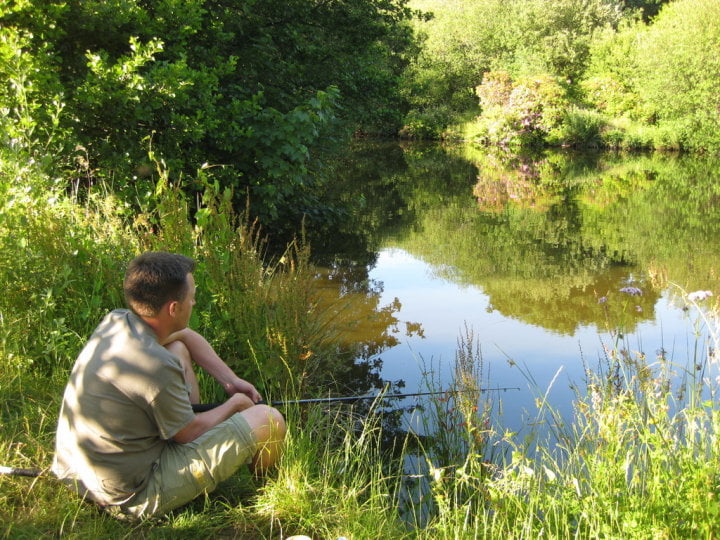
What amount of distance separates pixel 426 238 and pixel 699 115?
65.2ft

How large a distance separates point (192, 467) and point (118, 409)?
42 cm

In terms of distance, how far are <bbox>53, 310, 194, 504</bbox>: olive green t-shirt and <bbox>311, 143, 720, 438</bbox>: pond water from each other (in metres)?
2.08

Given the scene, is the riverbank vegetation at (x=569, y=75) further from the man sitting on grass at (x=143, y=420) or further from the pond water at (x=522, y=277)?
the man sitting on grass at (x=143, y=420)

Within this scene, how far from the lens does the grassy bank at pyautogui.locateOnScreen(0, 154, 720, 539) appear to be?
257 centimetres

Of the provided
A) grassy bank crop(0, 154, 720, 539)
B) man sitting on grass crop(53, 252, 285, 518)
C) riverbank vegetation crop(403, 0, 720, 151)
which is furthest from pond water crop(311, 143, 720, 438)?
riverbank vegetation crop(403, 0, 720, 151)

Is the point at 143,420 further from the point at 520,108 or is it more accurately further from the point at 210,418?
the point at 520,108

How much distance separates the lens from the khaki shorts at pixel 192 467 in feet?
8.72

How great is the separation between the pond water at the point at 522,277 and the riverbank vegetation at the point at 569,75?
8494mm

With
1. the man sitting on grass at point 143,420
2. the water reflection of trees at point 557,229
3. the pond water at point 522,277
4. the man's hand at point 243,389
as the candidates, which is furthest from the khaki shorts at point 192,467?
the water reflection of trees at point 557,229

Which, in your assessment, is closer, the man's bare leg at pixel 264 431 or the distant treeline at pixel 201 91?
the man's bare leg at pixel 264 431

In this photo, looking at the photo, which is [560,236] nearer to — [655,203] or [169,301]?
[655,203]

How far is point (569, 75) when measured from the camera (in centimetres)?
3531

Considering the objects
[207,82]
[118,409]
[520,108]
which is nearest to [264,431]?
[118,409]

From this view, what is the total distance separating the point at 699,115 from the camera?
26109 millimetres
